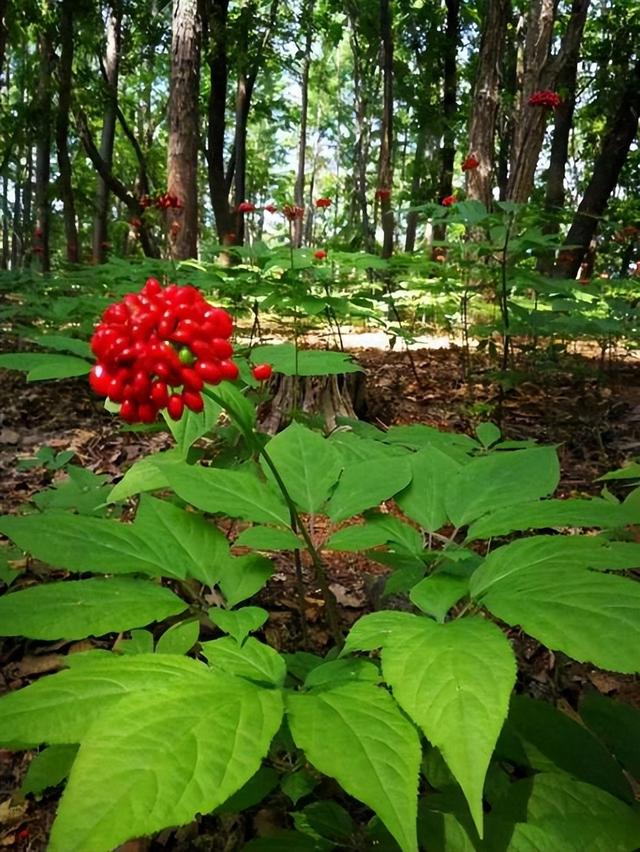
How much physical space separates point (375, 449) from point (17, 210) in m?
34.3

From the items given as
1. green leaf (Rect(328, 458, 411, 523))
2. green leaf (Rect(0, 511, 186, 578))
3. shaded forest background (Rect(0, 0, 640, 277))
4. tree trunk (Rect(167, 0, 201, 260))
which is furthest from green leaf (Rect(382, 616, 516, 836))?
tree trunk (Rect(167, 0, 201, 260))

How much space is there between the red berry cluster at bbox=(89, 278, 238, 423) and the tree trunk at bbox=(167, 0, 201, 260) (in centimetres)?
713

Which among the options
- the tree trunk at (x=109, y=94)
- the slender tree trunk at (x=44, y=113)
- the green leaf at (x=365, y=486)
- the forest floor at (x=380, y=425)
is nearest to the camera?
the green leaf at (x=365, y=486)

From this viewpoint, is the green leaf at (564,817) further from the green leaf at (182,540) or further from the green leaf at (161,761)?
the green leaf at (182,540)

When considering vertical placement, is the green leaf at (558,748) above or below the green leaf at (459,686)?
below

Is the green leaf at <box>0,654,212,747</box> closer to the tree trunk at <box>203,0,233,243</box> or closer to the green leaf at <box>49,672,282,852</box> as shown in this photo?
the green leaf at <box>49,672,282,852</box>

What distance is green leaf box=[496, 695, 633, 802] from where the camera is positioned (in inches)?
37.8

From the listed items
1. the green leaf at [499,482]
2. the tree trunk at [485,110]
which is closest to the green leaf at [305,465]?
the green leaf at [499,482]

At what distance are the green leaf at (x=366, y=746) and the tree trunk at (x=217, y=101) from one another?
393 inches

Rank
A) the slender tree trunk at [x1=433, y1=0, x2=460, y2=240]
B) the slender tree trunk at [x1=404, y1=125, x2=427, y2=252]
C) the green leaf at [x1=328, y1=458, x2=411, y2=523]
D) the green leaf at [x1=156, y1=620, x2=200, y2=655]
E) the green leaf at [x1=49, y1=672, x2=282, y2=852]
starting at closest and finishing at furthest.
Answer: the green leaf at [x1=49, y1=672, x2=282, y2=852]
the green leaf at [x1=328, y1=458, x2=411, y2=523]
the green leaf at [x1=156, y1=620, x2=200, y2=655]
the slender tree trunk at [x1=433, y1=0, x2=460, y2=240]
the slender tree trunk at [x1=404, y1=125, x2=427, y2=252]

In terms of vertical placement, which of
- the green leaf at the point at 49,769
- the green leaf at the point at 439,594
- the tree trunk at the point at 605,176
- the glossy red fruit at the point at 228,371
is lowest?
the green leaf at the point at 49,769

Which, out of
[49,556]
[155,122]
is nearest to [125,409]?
[49,556]

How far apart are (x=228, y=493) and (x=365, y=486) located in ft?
0.90

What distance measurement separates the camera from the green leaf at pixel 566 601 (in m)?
0.73
